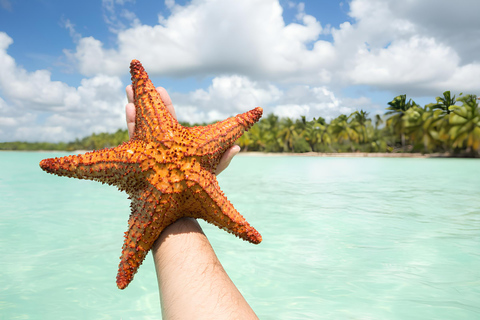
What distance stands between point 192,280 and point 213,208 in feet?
1.83

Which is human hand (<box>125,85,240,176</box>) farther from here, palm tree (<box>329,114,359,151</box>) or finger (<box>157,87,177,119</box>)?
palm tree (<box>329,114,359,151</box>)

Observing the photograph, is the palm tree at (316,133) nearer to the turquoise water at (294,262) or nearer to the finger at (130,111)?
the turquoise water at (294,262)

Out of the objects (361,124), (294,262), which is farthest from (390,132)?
(294,262)

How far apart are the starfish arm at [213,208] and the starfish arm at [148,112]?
0.40 m

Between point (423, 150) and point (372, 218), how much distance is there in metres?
54.5

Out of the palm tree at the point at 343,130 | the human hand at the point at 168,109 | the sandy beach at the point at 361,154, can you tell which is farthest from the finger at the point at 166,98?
the palm tree at the point at 343,130

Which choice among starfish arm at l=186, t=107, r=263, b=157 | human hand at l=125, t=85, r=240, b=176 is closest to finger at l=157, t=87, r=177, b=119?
human hand at l=125, t=85, r=240, b=176

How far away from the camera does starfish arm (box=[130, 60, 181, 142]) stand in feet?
7.63

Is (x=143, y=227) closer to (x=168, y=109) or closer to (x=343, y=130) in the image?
(x=168, y=109)

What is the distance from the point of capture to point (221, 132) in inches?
98.3

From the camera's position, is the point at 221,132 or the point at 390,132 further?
the point at 390,132

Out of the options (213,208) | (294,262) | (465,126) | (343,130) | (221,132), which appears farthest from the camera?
(343,130)

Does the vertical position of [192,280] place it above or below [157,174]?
below

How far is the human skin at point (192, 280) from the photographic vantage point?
176cm
